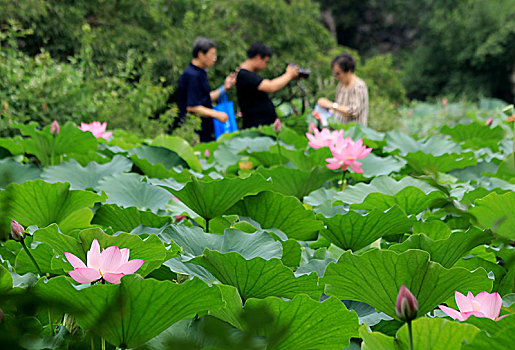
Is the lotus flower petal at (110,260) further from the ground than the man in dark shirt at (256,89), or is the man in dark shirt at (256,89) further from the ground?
the lotus flower petal at (110,260)

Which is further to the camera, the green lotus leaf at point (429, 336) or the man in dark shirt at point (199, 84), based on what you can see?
the man in dark shirt at point (199, 84)

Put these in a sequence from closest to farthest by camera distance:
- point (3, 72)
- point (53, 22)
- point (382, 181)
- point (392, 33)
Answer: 1. point (382, 181)
2. point (3, 72)
3. point (53, 22)
4. point (392, 33)

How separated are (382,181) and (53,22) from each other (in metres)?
7.88

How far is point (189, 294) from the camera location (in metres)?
0.60

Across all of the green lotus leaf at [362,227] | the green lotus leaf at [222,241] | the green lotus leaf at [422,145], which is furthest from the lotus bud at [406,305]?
the green lotus leaf at [422,145]

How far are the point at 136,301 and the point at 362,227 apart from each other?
0.55 m

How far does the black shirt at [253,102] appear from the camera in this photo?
12.7ft

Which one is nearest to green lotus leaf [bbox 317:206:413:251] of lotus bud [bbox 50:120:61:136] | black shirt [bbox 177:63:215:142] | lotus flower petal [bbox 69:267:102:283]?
lotus flower petal [bbox 69:267:102:283]

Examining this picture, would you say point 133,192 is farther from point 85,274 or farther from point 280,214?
point 85,274

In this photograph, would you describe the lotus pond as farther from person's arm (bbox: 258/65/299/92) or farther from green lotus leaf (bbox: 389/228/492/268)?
person's arm (bbox: 258/65/299/92)

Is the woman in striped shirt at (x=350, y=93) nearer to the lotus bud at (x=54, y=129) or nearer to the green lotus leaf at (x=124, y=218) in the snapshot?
the lotus bud at (x=54, y=129)

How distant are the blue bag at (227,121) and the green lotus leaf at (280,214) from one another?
2816mm

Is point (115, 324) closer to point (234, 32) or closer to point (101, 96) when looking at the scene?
point (101, 96)

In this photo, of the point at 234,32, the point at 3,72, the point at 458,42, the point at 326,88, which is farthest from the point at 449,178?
the point at 458,42
